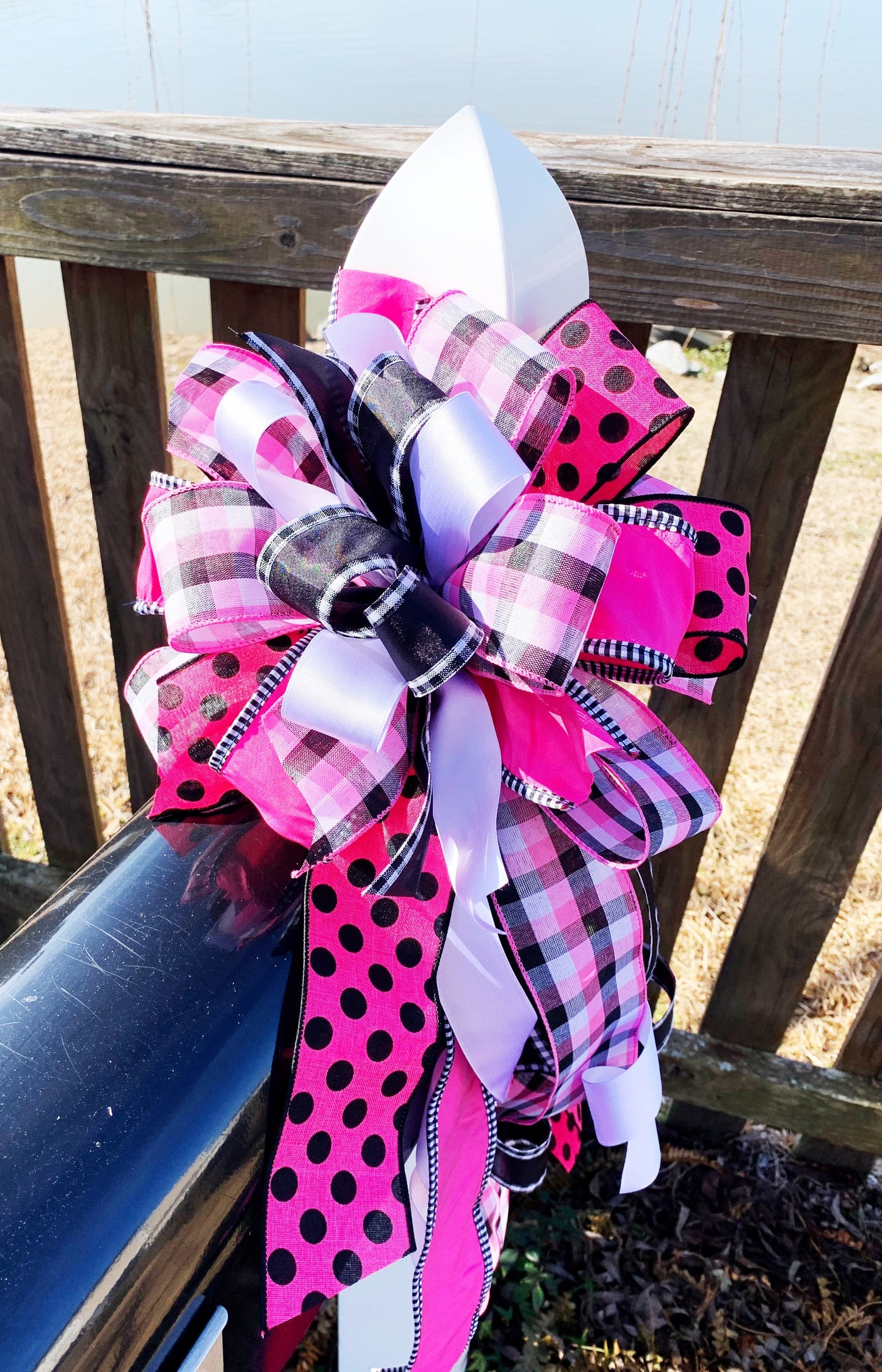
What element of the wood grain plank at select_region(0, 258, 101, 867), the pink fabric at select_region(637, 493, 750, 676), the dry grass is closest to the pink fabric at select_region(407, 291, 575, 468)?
the pink fabric at select_region(637, 493, 750, 676)

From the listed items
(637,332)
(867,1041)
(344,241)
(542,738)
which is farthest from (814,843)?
(344,241)

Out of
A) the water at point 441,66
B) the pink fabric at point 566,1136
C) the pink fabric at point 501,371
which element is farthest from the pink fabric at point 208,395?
the water at point 441,66

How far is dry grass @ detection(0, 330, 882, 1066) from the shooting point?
1937 mm

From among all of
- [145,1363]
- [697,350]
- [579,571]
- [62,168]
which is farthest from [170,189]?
[697,350]

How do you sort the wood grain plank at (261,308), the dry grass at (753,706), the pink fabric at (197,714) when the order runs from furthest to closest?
the dry grass at (753,706) < the wood grain plank at (261,308) < the pink fabric at (197,714)

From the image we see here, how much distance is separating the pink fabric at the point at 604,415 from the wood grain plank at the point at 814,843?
0.66m

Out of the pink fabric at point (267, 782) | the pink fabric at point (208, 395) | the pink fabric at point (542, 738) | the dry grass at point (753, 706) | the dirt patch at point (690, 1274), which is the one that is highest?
the pink fabric at point (208, 395)

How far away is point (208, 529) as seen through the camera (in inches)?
22.1

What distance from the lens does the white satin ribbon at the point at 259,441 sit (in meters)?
0.53

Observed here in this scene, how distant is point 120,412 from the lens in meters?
1.30

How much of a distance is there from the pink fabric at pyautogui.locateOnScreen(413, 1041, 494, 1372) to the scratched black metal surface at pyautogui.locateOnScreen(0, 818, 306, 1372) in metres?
0.18

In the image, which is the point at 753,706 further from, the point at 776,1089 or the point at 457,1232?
the point at 457,1232

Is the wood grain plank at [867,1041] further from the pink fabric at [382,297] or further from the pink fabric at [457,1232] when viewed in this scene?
the pink fabric at [382,297]

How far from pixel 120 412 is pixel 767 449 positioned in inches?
34.7
